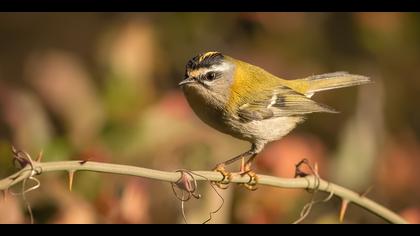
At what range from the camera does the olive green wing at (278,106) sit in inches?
150

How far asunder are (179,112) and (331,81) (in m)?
1.14

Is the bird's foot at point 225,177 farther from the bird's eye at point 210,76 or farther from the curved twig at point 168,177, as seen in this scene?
the bird's eye at point 210,76

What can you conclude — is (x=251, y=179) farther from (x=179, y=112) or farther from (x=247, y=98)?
(x=247, y=98)

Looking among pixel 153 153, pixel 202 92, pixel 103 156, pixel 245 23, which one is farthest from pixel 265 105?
pixel 245 23

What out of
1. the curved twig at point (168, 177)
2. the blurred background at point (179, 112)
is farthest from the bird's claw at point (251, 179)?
the blurred background at point (179, 112)

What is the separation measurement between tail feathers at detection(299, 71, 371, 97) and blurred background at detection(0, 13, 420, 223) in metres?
0.25

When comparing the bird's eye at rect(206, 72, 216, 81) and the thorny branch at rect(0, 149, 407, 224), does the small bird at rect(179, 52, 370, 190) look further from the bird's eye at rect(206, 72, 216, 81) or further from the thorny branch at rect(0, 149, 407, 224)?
the thorny branch at rect(0, 149, 407, 224)

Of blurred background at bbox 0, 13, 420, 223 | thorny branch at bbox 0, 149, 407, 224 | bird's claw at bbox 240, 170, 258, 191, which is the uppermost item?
blurred background at bbox 0, 13, 420, 223

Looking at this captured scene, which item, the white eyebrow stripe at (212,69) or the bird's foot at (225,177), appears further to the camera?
the white eyebrow stripe at (212,69)

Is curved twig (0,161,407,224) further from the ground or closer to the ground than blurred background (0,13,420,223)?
closer to the ground

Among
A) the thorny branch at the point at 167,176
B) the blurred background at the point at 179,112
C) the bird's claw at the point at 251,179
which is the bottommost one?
the thorny branch at the point at 167,176

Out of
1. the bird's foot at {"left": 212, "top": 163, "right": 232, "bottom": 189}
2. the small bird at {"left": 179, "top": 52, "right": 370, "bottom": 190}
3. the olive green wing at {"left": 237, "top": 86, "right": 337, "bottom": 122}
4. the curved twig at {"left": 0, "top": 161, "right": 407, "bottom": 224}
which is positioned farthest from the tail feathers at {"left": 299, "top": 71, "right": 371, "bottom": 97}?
the curved twig at {"left": 0, "top": 161, "right": 407, "bottom": 224}

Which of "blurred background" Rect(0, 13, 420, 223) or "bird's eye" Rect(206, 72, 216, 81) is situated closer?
"blurred background" Rect(0, 13, 420, 223)

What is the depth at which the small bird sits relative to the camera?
3.55 m
